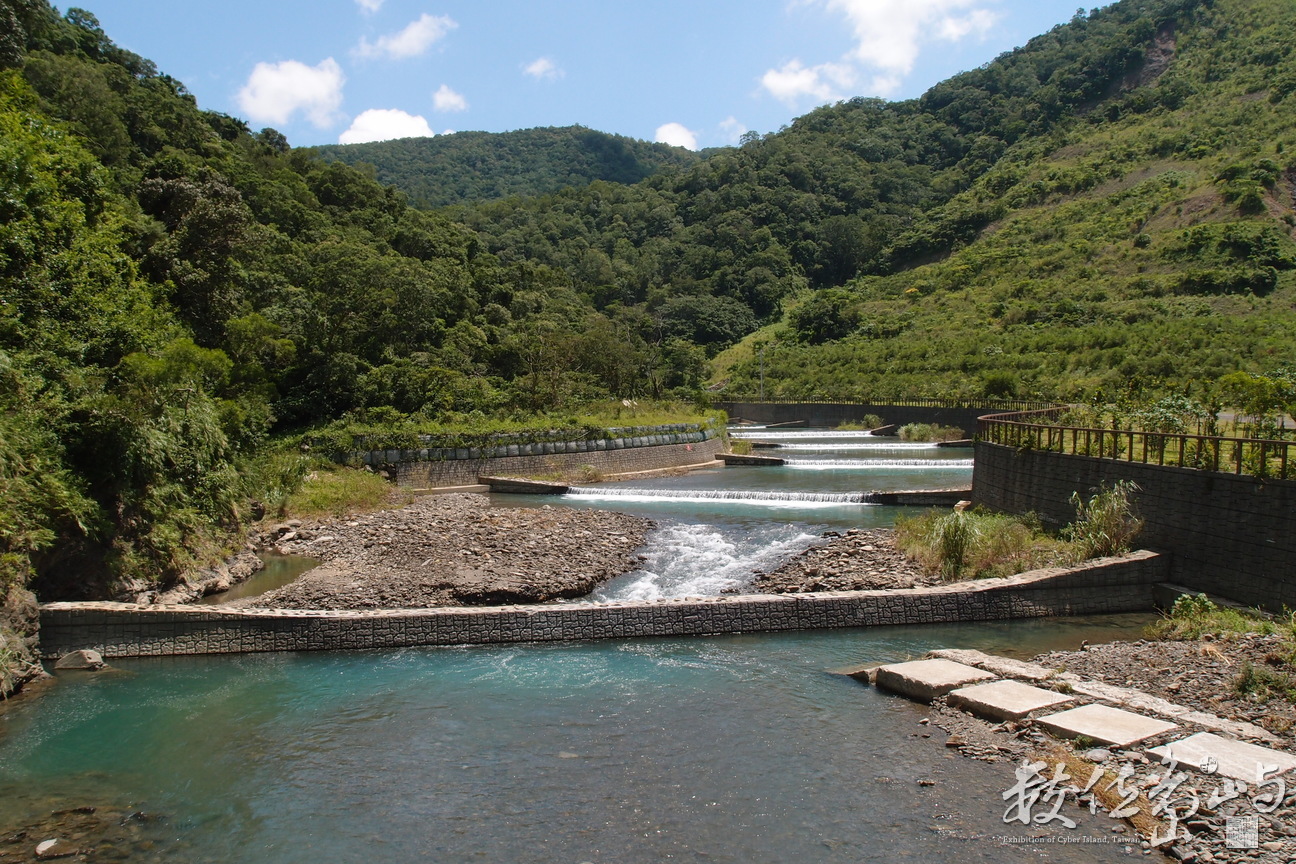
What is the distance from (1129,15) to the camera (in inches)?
4840

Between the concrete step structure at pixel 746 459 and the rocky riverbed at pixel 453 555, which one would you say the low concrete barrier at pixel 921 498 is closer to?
the rocky riverbed at pixel 453 555

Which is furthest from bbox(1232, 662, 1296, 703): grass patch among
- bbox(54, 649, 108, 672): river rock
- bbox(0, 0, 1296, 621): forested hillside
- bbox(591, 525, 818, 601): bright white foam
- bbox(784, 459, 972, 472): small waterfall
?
bbox(784, 459, 972, 472): small waterfall

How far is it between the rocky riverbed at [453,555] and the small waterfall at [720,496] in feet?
10.7

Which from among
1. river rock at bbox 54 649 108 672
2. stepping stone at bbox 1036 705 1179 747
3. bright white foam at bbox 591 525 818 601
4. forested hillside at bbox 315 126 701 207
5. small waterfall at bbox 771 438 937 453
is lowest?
river rock at bbox 54 649 108 672

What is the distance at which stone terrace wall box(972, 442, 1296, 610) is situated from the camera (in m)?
11.1

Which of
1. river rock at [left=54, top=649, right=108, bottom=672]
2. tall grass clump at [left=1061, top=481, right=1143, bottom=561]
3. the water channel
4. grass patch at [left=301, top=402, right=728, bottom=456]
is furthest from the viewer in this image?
grass patch at [left=301, top=402, right=728, bottom=456]

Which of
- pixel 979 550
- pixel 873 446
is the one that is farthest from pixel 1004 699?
pixel 873 446

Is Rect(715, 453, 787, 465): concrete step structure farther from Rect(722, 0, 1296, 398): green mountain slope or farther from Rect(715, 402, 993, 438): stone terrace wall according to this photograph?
Rect(722, 0, 1296, 398): green mountain slope

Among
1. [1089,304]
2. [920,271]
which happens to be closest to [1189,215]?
[1089,304]

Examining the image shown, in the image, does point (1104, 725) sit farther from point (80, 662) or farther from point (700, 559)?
point (80, 662)

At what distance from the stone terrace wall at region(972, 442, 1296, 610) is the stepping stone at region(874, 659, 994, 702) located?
5.05 metres

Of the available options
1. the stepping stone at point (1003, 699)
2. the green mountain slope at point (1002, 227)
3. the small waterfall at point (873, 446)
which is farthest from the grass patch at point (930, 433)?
the stepping stone at point (1003, 699)

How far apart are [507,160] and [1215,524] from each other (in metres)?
169

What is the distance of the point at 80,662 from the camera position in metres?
10.4
